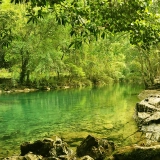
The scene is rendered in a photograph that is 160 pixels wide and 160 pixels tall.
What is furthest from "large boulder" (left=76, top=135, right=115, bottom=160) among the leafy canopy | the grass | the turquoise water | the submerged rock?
the grass

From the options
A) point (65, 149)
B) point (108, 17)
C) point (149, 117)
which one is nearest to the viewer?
point (108, 17)

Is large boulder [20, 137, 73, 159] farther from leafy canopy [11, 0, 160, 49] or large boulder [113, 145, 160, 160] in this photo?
leafy canopy [11, 0, 160, 49]

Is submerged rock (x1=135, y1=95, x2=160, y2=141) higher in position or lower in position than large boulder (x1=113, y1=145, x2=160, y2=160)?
lower

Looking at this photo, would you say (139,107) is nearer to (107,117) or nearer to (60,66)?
(107,117)

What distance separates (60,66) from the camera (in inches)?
1874

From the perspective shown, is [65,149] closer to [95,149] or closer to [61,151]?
[61,151]

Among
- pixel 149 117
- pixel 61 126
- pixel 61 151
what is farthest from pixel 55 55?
pixel 61 151

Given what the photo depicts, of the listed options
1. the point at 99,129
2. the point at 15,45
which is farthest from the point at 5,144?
the point at 15,45

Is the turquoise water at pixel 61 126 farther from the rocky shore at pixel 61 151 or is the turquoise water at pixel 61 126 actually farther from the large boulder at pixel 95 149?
the large boulder at pixel 95 149

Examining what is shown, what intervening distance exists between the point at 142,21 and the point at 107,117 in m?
12.4

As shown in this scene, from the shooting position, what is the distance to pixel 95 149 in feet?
33.1

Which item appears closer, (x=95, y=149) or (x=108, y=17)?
(x=108, y=17)

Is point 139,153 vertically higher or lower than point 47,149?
higher

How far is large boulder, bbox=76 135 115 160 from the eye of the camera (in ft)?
32.4
